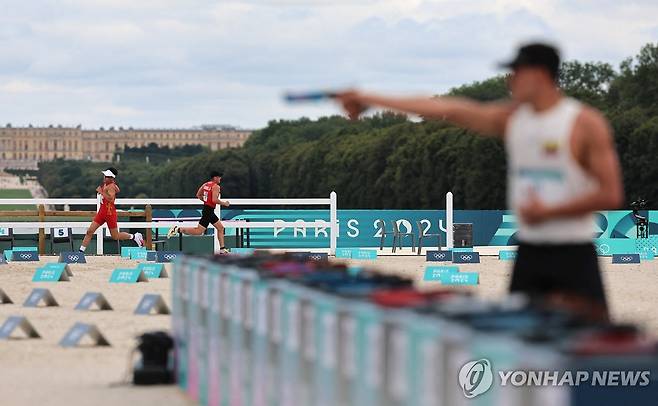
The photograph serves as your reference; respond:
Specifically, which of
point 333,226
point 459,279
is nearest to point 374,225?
point 333,226

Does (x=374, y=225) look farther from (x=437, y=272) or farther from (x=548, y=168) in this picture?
(x=548, y=168)

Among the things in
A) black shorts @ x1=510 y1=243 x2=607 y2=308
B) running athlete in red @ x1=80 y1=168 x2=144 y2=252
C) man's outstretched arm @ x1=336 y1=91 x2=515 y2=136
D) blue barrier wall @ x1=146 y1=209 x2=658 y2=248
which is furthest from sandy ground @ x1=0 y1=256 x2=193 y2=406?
blue barrier wall @ x1=146 y1=209 x2=658 y2=248

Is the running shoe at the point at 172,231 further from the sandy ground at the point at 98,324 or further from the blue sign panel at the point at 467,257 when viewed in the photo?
the blue sign panel at the point at 467,257

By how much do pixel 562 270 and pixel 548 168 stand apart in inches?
19.3

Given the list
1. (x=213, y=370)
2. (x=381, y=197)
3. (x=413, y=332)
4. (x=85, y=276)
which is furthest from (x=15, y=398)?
(x=381, y=197)

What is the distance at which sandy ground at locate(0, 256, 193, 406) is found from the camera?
426 inches

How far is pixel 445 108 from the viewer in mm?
7812

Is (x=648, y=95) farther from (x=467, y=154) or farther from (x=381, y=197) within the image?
(x=467, y=154)

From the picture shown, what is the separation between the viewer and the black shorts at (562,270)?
7480 millimetres

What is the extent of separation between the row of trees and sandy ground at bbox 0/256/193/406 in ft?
171

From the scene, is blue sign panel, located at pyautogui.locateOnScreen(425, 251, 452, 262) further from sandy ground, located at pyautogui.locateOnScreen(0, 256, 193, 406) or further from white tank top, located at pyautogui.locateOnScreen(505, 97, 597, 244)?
white tank top, located at pyautogui.locateOnScreen(505, 97, 597, 244)

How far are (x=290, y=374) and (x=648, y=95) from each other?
354 ft

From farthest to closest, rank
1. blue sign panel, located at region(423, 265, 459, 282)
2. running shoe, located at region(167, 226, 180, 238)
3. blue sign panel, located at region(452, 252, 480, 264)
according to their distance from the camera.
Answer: running shoe, located at region(167, 226, 180, 238) < blue sign panel, located at region(452, 252, 480, 264) < blue sign panel, located at region(423, 265, 459, 282)

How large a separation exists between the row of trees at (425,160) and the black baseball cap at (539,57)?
64819 millimetres
